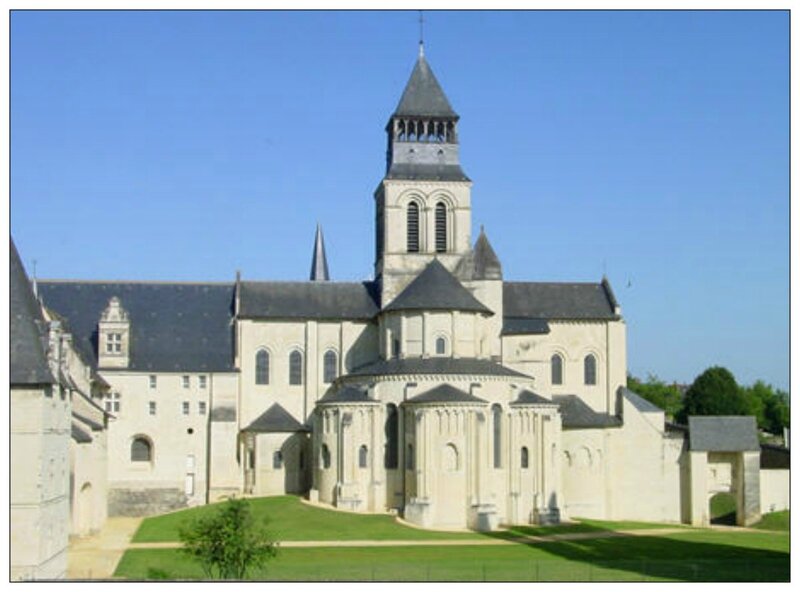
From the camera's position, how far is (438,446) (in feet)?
217

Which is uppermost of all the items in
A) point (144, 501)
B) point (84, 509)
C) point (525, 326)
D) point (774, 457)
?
point (525, 326)

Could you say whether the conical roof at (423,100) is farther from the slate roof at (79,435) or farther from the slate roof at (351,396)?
the slate roof at (79,435)

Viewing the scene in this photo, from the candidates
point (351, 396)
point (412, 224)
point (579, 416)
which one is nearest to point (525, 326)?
point (579, 416)

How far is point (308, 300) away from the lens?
80.9m

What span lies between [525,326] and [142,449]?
81.3 feet

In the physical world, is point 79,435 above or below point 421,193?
below

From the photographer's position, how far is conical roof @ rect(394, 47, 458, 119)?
262 feet

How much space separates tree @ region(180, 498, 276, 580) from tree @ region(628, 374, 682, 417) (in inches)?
3253

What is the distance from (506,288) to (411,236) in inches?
284

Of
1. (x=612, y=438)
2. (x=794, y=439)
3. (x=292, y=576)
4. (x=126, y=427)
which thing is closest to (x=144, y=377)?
(x=126, y=427)

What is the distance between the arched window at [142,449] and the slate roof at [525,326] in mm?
22829

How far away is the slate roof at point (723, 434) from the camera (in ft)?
253

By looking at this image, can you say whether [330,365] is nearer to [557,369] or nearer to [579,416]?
[557,369]

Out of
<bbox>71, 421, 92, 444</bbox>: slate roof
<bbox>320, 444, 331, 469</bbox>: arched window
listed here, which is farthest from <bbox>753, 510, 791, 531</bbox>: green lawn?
<bbox>71, 421, 92, 444</bbox>: slate roof
